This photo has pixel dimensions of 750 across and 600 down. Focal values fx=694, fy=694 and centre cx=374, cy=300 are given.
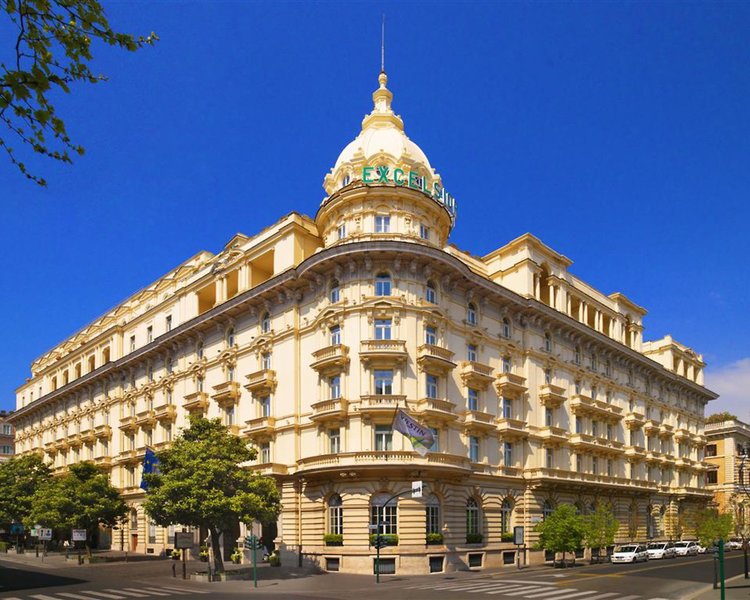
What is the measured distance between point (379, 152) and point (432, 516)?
25340 millimetres

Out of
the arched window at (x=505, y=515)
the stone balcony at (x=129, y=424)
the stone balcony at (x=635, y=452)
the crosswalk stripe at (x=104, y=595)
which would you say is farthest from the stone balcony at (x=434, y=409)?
the stone balcony at (x=129, y=424)

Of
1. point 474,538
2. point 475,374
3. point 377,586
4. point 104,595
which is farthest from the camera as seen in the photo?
point 475,374

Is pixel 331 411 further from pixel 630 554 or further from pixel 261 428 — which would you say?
pixel 630 554

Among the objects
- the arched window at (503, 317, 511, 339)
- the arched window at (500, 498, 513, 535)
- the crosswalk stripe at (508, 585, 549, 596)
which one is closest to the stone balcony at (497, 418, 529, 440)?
the arched window at (500, 498, 513, 535)

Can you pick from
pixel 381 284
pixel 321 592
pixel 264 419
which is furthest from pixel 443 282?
pixel 321 592

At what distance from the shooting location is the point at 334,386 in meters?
45.2

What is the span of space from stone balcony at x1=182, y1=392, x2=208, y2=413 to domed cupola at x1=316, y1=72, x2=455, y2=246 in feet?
55.3

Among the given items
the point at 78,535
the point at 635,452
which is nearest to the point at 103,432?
the point at 78,535

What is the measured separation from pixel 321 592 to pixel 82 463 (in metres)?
32.1

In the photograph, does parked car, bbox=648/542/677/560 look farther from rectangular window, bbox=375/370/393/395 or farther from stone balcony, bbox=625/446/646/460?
rectangular window, bbox=375/370/393/395

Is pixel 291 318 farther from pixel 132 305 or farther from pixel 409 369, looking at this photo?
pixel 132 305

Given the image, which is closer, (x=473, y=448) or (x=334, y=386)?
(x=334, y=386)

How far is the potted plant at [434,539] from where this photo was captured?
42.7 m

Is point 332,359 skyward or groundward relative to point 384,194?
groundward
